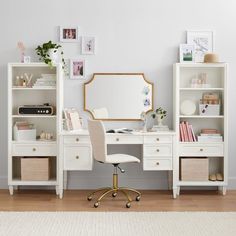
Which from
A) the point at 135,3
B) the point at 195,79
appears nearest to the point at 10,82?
the point at 135,3

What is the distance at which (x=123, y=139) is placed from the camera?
5.72m

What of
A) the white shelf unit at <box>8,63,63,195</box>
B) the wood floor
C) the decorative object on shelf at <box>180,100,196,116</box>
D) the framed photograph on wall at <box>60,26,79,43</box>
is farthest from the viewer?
the framed photograph on wall at <box>60,26,79,43</box>

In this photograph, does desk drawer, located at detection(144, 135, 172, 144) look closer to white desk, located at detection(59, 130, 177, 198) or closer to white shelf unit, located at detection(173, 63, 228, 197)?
white desk, located at detection(59, 130, 177, 198)

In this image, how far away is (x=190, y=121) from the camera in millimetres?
6242

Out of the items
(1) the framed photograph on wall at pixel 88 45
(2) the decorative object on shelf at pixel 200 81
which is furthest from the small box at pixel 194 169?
(1) the framed photograph on wall at pixel 88 45

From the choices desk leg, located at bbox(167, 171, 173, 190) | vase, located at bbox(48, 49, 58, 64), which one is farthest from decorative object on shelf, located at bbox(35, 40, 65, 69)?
desk leg, located at bbox(167, 171, 173, 190)

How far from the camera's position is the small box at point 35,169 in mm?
5852

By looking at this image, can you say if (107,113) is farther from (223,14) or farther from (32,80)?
(223,14)

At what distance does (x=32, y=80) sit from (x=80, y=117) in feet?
2.43

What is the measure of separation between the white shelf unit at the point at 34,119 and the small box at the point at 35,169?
0.05m

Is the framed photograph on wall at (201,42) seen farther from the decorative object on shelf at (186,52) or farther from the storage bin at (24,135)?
the storage bin at (24,135)

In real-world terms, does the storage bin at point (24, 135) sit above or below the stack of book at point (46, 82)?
below

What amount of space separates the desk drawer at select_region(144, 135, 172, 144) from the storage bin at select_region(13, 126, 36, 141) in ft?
4.43

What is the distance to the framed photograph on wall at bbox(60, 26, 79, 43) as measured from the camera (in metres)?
6.17
